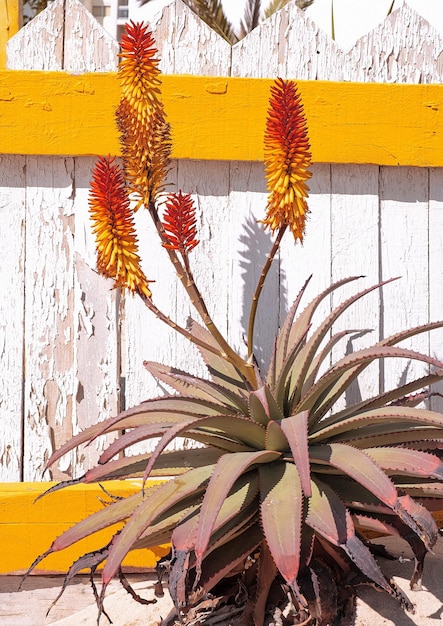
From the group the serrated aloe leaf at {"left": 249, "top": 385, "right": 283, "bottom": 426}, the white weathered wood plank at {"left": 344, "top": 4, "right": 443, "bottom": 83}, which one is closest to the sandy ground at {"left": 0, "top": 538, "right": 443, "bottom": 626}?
the serrated aloe leaf at {"left": 249, "top": 385, "right": 283, "bottom": 426}

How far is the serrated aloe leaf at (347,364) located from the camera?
185cm

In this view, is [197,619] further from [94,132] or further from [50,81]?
[50,81]

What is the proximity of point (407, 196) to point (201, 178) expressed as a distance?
745mm

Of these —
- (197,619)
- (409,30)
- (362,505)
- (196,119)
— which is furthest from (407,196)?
(197,619)

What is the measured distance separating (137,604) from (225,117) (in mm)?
1624

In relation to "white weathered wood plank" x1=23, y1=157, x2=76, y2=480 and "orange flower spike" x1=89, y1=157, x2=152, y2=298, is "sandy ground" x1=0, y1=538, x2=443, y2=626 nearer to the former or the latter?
"white weathered wood plank" x1=23, y1=157, x2=76, y2=480

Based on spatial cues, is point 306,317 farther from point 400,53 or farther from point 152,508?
point 400,53

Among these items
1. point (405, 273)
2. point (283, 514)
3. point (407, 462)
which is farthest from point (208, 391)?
point (405, 273)

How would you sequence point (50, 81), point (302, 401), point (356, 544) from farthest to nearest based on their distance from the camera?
point (50, 81), point (302, 401), point (356, 544)

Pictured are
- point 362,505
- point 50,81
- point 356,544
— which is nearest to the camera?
point 356,544

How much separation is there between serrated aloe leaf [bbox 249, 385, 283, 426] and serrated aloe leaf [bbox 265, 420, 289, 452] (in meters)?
0.05

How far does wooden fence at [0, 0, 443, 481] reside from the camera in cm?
263

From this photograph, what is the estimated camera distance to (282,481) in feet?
6.13

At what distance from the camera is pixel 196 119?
259cm
